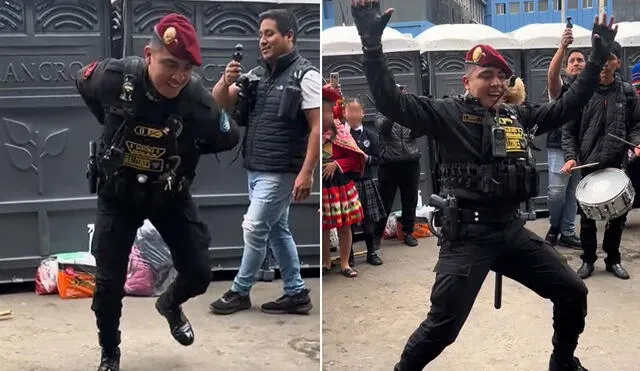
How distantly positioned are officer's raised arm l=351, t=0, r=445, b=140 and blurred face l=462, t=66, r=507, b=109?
0.14 m

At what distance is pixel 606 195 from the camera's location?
3.21 metres

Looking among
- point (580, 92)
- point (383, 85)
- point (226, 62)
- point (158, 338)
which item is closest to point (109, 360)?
point (158, 338)

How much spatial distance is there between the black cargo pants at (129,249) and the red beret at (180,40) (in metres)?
0.51

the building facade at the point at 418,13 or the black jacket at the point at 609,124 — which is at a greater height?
the building facade at the point at 418,13

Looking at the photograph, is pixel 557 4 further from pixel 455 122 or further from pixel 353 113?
pixel 455 122

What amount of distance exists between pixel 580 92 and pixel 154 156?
4.39ft

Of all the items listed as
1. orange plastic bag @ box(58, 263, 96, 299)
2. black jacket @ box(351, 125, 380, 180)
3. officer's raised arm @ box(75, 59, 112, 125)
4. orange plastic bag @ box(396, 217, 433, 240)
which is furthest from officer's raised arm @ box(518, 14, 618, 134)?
orange plastic bag @ box(58, 263, 96, 299)

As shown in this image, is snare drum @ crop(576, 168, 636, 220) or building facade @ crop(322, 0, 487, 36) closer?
building facade @ crop(322, 0, 487, 36)

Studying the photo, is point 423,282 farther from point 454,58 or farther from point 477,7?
point 454,58

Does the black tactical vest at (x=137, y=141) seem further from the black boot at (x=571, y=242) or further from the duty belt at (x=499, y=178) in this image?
the black boot at (x=571, y=242)

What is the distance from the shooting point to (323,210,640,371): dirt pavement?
2705 mm

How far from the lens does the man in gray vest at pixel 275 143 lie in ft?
8.05

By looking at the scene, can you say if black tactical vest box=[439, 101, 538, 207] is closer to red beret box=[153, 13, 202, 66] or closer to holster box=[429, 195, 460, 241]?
holster box=[429, 195, 460, 241]

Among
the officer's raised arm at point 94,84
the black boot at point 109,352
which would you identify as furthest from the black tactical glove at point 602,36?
the black boot at point 109,352
